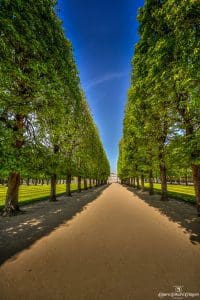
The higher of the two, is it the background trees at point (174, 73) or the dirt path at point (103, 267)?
the background trees at point (174, 73)

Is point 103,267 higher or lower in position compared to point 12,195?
lower

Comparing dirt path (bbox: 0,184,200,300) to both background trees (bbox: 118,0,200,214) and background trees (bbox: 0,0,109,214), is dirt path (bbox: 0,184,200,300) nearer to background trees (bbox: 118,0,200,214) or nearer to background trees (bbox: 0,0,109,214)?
background trees (bbox: 0,0,109,214)

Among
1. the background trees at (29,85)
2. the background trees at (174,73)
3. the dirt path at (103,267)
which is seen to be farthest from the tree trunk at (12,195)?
the background trees at (174,73)

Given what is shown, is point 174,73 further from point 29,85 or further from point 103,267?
Answer: point 103,267

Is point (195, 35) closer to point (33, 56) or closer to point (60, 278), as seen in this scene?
point (33, 56)

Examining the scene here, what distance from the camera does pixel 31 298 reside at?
3.63m

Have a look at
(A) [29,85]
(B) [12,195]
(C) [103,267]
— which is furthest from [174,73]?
(B) [12,195]

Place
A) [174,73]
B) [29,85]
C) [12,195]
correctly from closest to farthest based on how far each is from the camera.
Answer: [29,85] → [174,73] → [12,195]

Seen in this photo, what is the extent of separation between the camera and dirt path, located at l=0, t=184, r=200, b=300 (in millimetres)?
3828

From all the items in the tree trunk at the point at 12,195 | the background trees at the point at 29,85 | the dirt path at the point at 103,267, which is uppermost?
the background trees at the point at 29,85

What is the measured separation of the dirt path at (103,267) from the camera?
12.6ft

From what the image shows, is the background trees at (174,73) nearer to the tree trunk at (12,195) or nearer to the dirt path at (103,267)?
the dirt path at (103,267)

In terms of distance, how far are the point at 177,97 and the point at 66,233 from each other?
10.0 m

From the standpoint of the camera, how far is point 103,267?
486 cm
